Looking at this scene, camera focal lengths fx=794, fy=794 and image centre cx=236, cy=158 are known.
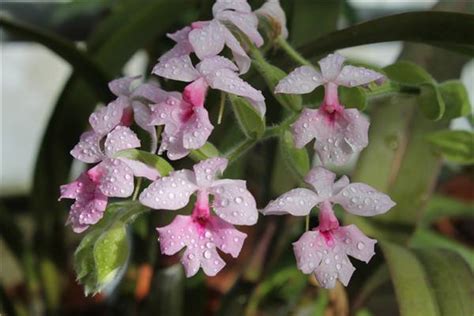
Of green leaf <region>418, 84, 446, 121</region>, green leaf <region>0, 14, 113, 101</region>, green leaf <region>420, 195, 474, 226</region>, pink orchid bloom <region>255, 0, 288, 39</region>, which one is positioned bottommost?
green leaf <region>420, 195, 474, 226</region>

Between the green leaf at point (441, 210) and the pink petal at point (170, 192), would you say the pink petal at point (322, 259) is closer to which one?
the pink petal at point (170, 192)

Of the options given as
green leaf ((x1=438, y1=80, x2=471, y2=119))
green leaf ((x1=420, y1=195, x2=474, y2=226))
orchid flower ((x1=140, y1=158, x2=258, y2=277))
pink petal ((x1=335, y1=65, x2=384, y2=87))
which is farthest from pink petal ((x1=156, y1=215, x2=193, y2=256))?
green leaf ((x1=420, y1=195, x2=474, y2=226))

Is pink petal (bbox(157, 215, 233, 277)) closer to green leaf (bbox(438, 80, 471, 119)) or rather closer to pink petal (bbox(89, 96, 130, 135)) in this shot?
pink petal (bbox(89, 96, 130, 135))

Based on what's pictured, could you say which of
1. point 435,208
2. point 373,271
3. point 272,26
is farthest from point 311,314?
point 272,26

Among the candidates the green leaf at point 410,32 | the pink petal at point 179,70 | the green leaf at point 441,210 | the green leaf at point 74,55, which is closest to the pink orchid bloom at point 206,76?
the pink petal at point 179,70

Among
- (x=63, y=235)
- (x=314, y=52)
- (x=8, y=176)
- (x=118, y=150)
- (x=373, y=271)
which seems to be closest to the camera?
(x=118, y=150)

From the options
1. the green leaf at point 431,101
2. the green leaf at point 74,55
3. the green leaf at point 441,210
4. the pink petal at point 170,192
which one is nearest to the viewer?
the pink petal at point 170,192

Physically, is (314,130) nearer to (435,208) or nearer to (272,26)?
(272,26)

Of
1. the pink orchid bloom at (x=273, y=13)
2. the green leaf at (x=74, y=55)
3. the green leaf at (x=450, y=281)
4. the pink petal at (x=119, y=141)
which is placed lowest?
the green leaf at (x=450, y=281)
